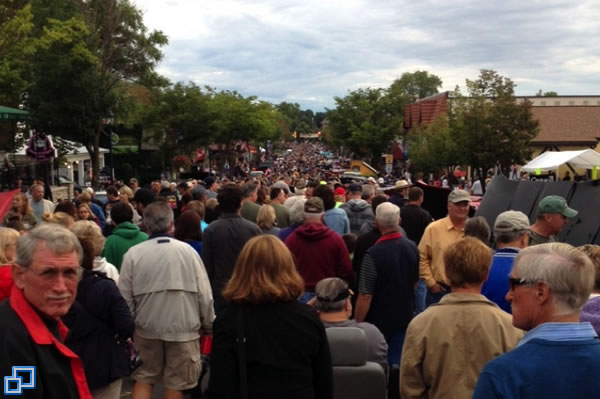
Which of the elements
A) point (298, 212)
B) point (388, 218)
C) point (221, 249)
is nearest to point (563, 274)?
point (388, 218)

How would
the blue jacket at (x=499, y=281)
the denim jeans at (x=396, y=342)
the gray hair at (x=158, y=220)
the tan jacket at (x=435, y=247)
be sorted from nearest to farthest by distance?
1. the blue jacket at (x=499, y=281)
2. the gray hair at (x=158, y=220)
3. the denim jeans at (x=396, y=342)
4. the tan jacket at (x=435, y=247)

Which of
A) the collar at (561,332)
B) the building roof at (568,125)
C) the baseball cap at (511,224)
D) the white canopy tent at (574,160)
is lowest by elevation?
the collar at (561,332)

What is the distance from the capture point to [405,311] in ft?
19.3

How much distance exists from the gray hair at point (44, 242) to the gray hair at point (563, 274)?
188cm

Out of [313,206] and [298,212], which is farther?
[298,212]

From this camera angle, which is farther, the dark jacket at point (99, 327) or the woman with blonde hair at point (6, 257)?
the dark jacket at point (99, 327)

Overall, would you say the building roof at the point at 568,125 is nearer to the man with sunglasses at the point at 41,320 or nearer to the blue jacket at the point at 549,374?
the blue jacket at the point at 549,374

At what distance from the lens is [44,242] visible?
9.39ft

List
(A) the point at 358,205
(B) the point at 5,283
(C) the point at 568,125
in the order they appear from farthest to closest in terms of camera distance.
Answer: (C) the point at 568,125, (A) the point at 358,205, (B) the point at 5,283

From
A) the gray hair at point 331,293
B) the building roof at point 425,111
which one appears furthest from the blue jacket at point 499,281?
the building roof at point 425,111

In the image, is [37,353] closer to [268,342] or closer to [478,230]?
[268,342]

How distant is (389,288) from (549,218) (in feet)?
5.68

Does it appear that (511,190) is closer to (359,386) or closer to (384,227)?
(384,227)

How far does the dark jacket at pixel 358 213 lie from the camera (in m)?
9.78
